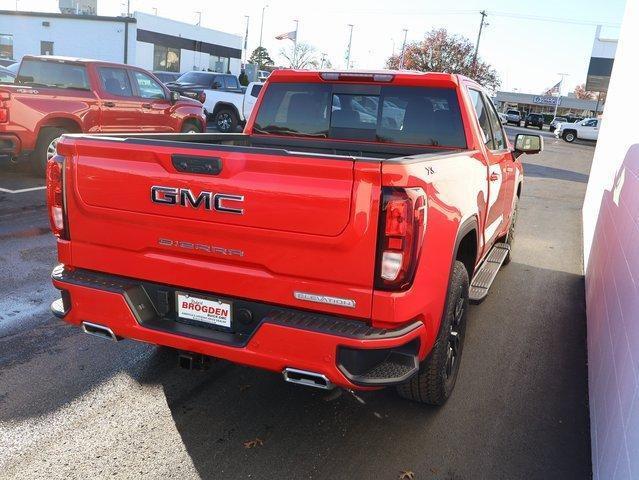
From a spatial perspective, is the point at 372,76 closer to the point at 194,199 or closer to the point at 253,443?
the point at 194,199

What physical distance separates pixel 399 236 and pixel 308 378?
0.82 metres

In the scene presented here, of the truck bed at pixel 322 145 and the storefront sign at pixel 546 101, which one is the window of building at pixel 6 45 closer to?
the truck bed at pixel 322 145

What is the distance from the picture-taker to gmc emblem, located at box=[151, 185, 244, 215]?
2.78 m

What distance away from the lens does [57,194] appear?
3.18 metres

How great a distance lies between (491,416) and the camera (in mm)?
3602

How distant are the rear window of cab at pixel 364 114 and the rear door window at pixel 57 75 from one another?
6.92m

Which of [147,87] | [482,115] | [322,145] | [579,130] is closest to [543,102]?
[579,130]

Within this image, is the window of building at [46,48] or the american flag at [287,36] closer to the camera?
the window of building at [46,48]

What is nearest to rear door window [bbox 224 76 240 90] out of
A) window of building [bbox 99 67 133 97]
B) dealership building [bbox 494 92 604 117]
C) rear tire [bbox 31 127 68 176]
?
window of building [bbox 99 67 133 97]

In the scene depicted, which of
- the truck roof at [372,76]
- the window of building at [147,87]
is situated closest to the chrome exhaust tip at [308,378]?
the truck roof at [372,76]

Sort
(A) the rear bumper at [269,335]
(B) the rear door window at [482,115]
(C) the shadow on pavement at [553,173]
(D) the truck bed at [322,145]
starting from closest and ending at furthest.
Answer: (A) the rear bumper at [269,335], (D) the truck bed at [322,145], (B) the rear door window at [482,115], (C) the shadow on pavement at [553,173]

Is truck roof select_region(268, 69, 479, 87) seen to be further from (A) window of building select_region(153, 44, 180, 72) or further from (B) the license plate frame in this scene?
(A) window of building select_region(153, 44, 180, 72)

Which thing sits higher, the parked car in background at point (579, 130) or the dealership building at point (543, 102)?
the dealership building at point (543, 102)

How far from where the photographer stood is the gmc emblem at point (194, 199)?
2.78 meters
